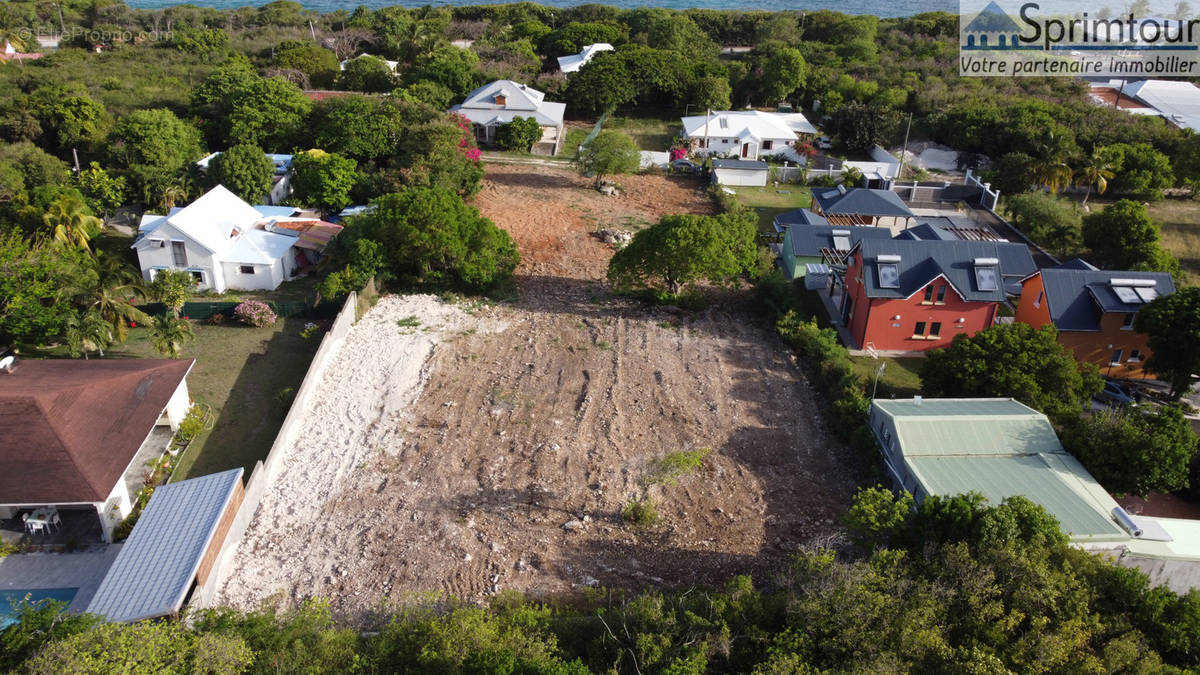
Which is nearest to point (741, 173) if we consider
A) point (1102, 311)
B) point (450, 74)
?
point (450, 74)

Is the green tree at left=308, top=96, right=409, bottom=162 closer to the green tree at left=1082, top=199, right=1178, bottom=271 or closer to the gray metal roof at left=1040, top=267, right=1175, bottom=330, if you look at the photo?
the gray metal roof at left=1040, top=267, right=1175, bottom=330

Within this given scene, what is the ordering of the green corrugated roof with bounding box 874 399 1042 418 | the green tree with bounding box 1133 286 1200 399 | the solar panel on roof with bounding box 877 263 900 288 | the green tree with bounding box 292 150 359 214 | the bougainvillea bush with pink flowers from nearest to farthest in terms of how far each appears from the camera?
the green corrugated roof with bounding box 874 399 1042 418 < the green tree with bounding box 1133 286 1200 399 < the solar panel on roof with bounding box 877 263 900 288 < the bougainvillea bush with pink flowers < the green tree with bounding box 292 150 359 214

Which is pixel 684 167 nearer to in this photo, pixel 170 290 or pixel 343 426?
pixel 170 290

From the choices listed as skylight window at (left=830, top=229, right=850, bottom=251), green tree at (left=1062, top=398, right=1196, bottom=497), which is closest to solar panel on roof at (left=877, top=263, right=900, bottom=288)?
skylight window at (left=830, top=229, right=850, bottom=251)

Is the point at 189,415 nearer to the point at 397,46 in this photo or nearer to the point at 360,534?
the point at 360,534

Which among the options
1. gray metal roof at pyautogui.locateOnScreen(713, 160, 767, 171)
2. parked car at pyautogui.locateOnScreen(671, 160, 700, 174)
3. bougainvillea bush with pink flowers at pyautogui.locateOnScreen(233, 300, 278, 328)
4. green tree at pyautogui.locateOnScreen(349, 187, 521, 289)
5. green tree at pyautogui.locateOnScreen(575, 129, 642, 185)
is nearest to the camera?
bougainvillea bush with pink flowers at pyautogui.locateOnScreen(233, 300, 278, 328)

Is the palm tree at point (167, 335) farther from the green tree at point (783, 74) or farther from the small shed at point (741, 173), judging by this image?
the green tree at point (783, 74)

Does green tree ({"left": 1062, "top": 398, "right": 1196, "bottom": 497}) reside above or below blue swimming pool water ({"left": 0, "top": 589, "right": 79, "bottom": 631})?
above

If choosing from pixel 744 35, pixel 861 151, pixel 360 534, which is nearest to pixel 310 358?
A: pixel 360 534
